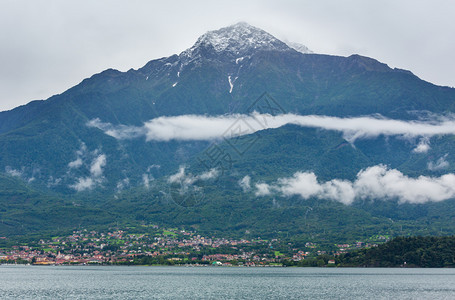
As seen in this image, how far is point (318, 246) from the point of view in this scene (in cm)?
19388

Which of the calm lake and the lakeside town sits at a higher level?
the lakeside town

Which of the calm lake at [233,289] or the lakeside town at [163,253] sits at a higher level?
the lakeside town at [163,253]

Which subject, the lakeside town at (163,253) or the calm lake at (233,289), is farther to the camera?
the lakeside town at (163,253)

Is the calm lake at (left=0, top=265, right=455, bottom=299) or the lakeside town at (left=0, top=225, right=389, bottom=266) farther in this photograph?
the lakeside town at (left=0, top=225, right=389, bottom=266)

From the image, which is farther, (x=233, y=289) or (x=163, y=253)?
(x=163, y=253)

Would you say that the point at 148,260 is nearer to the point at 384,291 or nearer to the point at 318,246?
the point at 318,246

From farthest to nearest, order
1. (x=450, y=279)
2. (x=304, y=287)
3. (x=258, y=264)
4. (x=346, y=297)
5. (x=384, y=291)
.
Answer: (x=258, y=264) → (x=450, y=279) → (x=304, y=287) → (x=384, y=291) → (x=346, y=297)

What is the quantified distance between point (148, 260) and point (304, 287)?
265 ft

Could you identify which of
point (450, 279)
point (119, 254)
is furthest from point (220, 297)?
point (119, 254)

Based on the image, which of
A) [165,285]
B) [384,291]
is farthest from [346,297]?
[165,285]

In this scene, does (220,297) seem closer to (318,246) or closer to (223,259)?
(223,259)

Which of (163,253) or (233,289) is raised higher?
(163,253)

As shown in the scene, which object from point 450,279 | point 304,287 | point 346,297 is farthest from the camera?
point 450,279

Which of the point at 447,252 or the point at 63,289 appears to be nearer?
the point at 63,289
